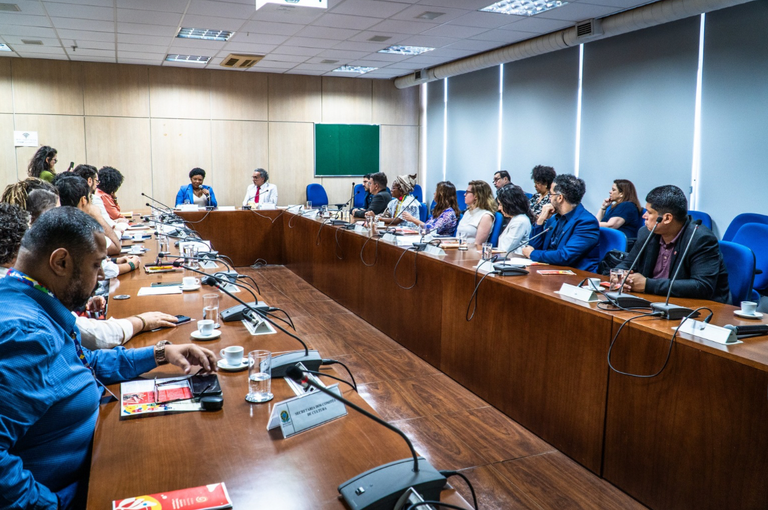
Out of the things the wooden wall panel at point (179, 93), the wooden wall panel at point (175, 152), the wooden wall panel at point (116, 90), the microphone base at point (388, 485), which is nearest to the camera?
the microphone base at point (388, 485)

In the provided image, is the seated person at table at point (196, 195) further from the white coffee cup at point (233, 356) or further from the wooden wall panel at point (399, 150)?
the white coffee cup at point (233, 356)

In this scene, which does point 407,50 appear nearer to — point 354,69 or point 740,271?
point 354,69

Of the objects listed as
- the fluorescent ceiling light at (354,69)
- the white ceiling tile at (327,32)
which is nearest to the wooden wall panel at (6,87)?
the white ceiling tile at (327,32)

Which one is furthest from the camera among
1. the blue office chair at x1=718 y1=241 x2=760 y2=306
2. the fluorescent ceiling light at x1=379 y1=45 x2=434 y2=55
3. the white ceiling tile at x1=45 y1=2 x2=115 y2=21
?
the fluorescent ceiling light at x1=379 y1=45 x2=434 y2=55

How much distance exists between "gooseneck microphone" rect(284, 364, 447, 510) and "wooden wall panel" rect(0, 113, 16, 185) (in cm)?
889

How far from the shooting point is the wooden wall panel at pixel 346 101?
9891 millimetres

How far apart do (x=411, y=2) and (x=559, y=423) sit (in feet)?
13.6

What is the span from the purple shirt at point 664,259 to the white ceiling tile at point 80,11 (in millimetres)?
5322

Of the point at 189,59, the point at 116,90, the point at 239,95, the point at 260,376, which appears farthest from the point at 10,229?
the point at 239,95

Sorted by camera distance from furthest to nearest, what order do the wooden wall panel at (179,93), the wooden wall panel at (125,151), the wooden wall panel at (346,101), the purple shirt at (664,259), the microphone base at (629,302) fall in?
the wooden wall panel at (346,101) < the wooden wall panel at (179,93) < the wooden wall panel at (125,151) < the purple shirt at (664,259) < the microphone base at (629,302)

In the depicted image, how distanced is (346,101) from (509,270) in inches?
299

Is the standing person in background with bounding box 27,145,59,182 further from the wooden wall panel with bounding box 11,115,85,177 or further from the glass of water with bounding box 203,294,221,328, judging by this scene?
the glass of water with bounding box 203,294,221,328

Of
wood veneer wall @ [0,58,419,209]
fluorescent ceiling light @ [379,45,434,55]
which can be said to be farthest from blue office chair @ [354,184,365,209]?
fluorescent ceiling light @ [379,45,434,55]

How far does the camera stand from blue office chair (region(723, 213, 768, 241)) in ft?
15.7
